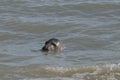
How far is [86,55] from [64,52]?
46 cm

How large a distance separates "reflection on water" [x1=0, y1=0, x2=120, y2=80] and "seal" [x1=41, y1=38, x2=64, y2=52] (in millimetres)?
110

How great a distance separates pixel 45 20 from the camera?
10.8 m

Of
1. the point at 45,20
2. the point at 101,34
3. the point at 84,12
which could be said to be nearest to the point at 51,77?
the point at 101,34

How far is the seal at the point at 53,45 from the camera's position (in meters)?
8.72

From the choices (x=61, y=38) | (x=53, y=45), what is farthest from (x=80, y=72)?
(x=61, y=38)

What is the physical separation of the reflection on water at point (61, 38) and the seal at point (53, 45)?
4.3 inches

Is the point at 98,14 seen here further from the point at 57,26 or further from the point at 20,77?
the point at 20,77

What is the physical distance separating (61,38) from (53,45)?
2.86 feet

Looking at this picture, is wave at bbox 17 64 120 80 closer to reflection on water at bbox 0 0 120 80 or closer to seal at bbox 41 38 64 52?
reflection on water at bbox 0 0 120 80

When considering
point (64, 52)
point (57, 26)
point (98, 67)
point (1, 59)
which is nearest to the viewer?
point (98, 67)

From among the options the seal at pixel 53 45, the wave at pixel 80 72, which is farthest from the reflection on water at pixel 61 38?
the seal at pixel 53 45

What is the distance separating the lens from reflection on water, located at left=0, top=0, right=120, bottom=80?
7.44m

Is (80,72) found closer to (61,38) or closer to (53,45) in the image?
(53,45)

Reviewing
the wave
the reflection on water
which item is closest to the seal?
the reflection on water
